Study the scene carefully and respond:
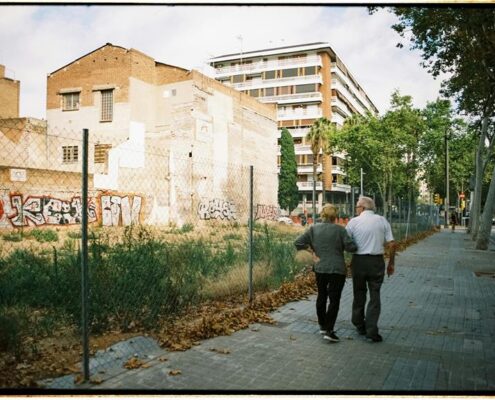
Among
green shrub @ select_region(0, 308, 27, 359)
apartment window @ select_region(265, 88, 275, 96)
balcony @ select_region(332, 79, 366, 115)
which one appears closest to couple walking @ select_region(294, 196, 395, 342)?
green shrub @ select_region(0, 308, 27, 359)

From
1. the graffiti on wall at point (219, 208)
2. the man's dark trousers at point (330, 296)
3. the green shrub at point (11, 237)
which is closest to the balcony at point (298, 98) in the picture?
the graffiti on wall at point (219, 208)

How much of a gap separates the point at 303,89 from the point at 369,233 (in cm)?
6165

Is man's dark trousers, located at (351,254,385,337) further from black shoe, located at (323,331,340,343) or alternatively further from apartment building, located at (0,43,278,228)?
apartment building, located at (0,43,278,228)

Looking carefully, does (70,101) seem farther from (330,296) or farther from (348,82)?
(348,82)

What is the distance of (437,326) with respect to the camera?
6.64 m

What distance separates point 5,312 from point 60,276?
83 cm

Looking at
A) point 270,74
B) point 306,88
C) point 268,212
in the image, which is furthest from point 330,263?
point 270,74

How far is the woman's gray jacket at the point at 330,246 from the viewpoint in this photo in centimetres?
579

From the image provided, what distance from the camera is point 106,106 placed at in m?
33.4

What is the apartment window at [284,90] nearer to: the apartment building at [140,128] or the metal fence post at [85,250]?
the apartment building at [140,128]

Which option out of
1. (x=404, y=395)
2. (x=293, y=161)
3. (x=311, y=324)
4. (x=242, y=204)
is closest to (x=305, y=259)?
(x=311, y=324)

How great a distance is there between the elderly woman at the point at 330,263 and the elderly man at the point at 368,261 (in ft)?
0.65

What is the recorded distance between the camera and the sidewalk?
4.24 metres

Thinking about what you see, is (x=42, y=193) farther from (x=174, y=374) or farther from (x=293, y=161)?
(x=293, y=161)
